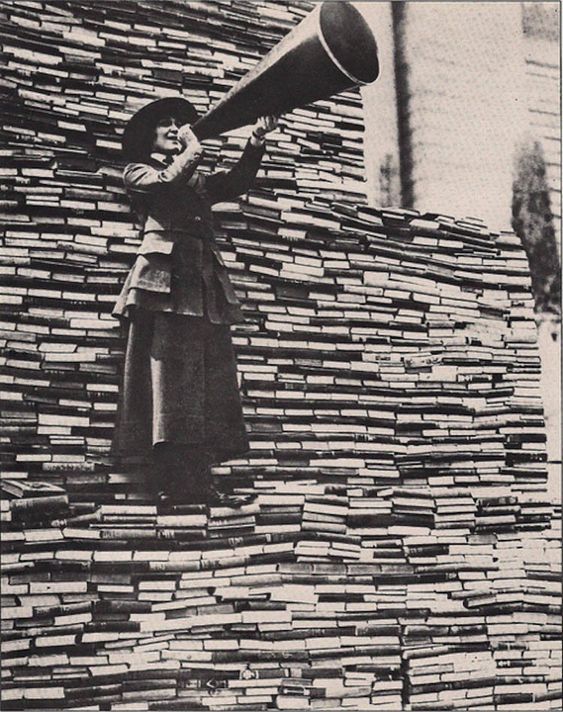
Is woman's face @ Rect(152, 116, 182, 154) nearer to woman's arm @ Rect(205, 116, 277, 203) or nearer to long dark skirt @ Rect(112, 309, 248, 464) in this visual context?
woman's arm @ Rect(205, 116, 277, 203)

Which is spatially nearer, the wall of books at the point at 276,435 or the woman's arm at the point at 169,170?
the wall of books at the point at 276,435

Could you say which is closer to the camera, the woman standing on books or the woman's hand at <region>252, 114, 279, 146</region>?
the woman standing on books

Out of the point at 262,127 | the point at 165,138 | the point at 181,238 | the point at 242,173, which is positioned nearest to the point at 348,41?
the point at 262,127

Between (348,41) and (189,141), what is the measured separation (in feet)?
1.83

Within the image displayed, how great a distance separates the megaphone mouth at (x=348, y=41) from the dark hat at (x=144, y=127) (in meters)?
0.50

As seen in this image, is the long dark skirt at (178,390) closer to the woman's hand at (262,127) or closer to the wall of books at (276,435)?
the wall of books at (276,435)

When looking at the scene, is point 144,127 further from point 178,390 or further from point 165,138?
point 178,390

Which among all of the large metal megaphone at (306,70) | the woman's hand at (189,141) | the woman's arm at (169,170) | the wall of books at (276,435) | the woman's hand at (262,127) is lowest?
the wall of books at (276,435)

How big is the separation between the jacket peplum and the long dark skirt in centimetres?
5

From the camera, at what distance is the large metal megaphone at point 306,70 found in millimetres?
2605

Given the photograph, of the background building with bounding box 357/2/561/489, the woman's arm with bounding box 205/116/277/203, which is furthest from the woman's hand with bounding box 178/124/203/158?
the background building with bounding box 357/2/561/489

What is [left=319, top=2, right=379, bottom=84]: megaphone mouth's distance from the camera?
260cm

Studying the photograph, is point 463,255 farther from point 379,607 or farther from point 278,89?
point 379,607

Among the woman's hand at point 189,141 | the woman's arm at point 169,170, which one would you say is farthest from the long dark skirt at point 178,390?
the woman's hand at point 189,141
